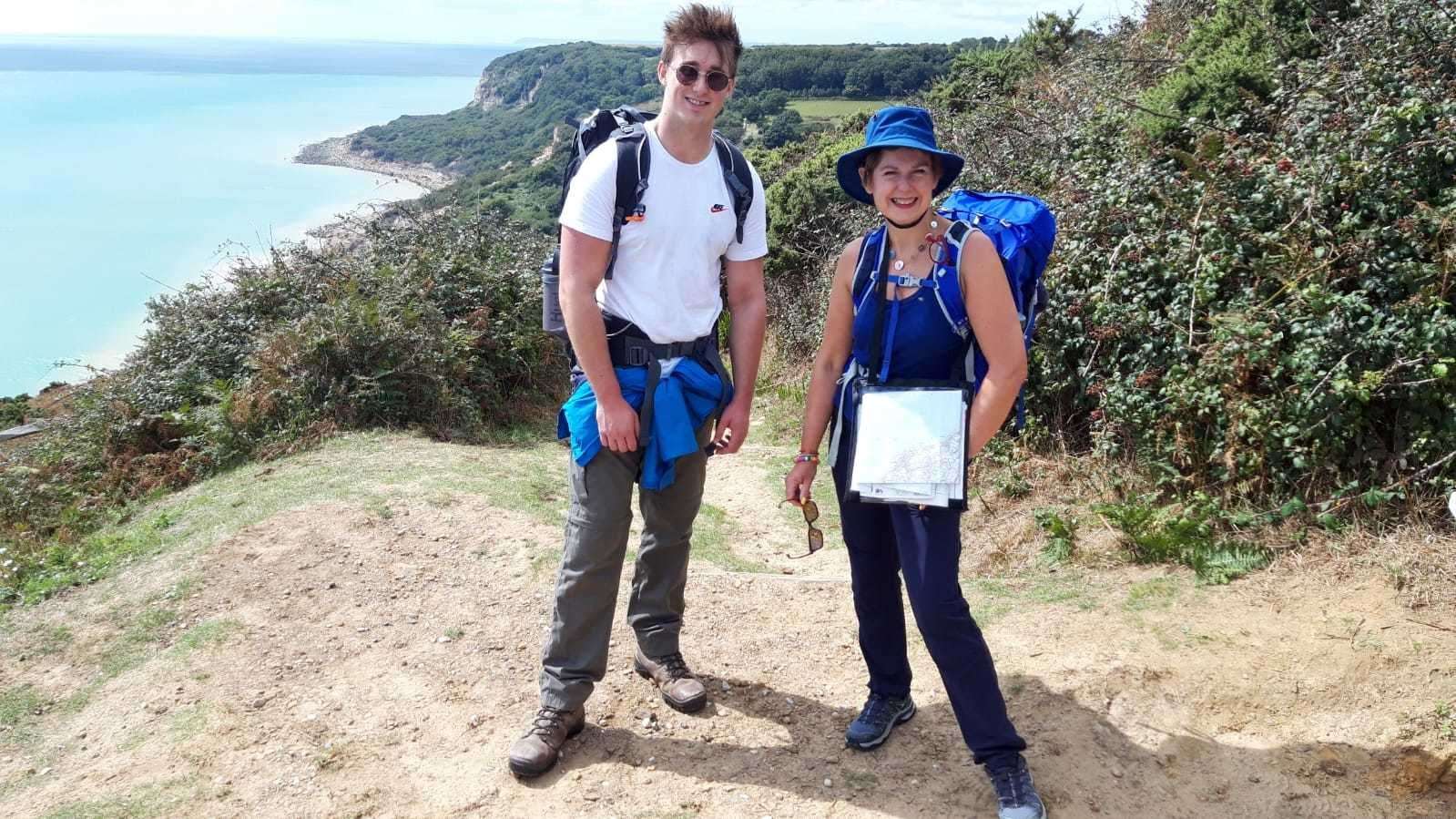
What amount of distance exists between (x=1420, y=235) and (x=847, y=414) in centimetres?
321

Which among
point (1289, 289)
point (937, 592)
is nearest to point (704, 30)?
point (937, 592)

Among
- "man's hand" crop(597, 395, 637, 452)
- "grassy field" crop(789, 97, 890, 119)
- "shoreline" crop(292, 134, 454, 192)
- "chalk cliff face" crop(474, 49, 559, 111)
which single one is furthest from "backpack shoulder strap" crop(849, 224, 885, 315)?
"chalk cliff face" crop(474, 49, 559, 111)

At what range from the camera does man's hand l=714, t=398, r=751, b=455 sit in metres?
3.10

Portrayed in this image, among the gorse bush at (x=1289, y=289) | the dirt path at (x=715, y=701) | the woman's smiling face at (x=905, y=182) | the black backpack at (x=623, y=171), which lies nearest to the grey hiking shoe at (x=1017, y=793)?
the dirt path at (x=715, y=701)

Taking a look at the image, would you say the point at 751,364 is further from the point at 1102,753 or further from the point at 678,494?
the point at 1102,753

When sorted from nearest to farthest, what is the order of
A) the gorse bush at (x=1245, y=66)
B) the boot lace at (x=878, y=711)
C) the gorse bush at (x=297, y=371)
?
the boot lace at (x=878, y=711) < the gorse bush at (x=1245, y=66) < the gorse bush at (x=297, y=371)

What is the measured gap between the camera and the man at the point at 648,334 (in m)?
2.78

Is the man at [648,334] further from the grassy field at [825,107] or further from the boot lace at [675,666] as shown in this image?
the grassy field at [825,107]

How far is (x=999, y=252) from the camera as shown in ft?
8.05

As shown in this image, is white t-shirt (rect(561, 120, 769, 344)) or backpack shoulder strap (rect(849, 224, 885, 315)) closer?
backpack shoulder strap (rect(849, 224, 885, 315))

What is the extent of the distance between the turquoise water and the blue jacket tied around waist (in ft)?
27.7

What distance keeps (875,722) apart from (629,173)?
1.84 metres

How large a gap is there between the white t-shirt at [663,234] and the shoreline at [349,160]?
51382 millimetres

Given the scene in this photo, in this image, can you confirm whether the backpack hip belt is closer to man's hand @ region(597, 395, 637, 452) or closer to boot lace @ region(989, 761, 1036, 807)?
man's hand @ region(597, 395, 637, 452)
